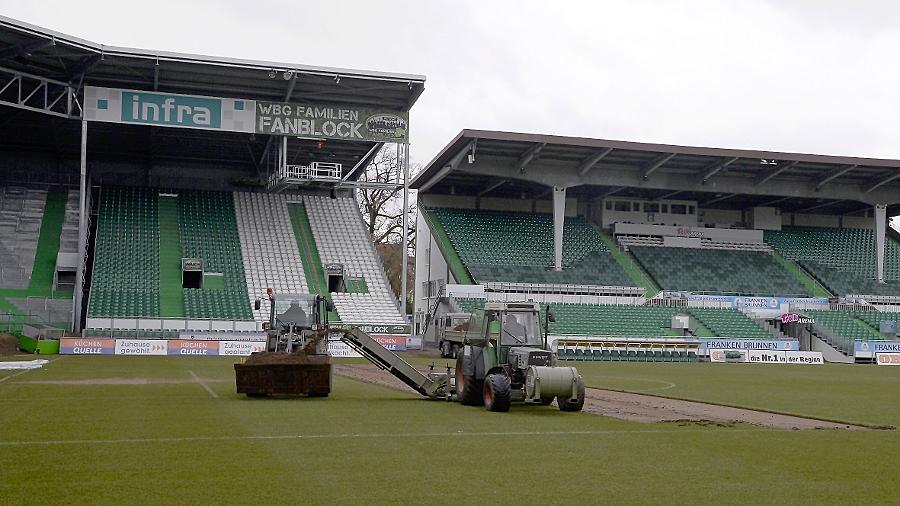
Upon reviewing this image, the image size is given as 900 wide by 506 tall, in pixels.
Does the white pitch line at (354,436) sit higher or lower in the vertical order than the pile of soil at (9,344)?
lower

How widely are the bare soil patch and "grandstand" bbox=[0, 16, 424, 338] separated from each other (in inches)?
1002

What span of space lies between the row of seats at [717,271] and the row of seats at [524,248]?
2.67 metres

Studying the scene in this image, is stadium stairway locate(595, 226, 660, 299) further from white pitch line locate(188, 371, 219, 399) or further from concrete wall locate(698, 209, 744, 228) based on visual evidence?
white pitch line locate(188, 371, 219, 399)

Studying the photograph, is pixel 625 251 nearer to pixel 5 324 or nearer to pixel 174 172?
pixel 174 172

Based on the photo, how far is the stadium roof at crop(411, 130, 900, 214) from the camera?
51094mm

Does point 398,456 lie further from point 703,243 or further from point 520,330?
point 703,243

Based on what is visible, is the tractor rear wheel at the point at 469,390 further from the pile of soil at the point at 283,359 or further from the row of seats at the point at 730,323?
the row of seats at the point at 730,323

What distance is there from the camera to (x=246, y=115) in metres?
47.0

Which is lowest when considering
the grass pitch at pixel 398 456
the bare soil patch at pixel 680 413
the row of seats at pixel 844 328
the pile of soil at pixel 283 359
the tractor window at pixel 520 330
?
the grass pitch at pixel 398 456

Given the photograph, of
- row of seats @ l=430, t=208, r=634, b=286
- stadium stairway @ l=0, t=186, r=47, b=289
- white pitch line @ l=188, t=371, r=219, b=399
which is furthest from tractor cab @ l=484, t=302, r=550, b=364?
stadium stairway @ l=0, t=186, r=47, b=289

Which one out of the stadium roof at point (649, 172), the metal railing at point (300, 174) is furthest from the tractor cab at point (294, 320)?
the stadium roof at point (649, 172)

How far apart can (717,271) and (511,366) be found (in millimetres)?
42817

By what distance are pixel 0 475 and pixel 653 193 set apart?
53204mm

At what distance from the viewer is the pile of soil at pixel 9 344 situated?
3953cm
